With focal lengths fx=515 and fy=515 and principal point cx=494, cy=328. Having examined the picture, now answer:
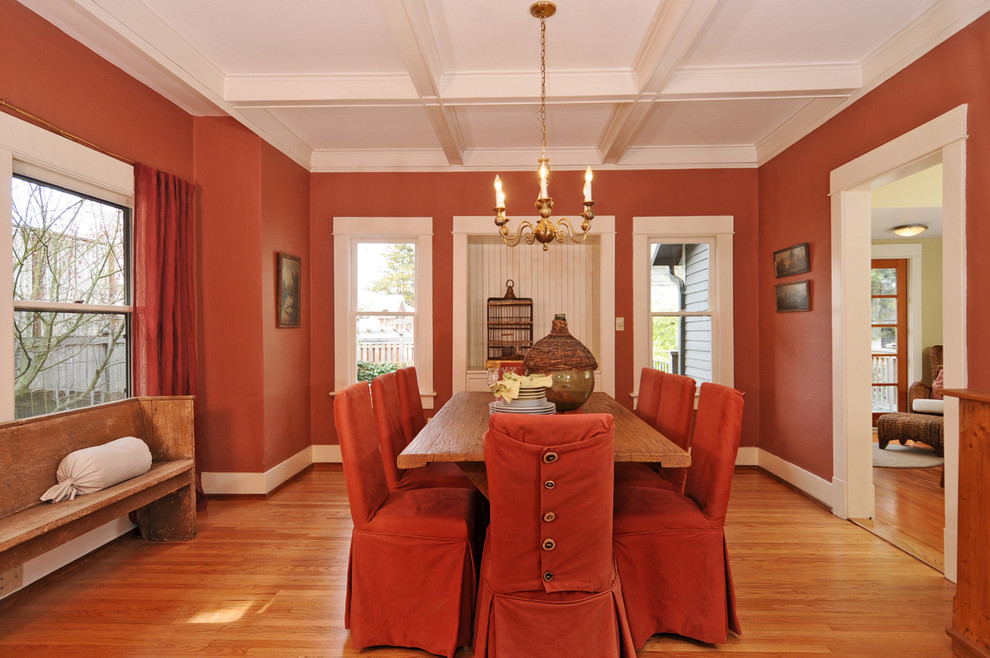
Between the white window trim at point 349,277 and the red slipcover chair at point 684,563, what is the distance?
2795 millimetres

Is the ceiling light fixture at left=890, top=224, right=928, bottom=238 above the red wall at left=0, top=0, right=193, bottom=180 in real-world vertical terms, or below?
below

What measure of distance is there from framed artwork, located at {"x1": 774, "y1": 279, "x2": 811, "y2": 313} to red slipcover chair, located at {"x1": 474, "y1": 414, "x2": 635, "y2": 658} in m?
2.87

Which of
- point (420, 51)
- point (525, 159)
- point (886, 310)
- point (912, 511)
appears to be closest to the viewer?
point (420, 51)

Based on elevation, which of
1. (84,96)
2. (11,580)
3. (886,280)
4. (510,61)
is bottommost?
(11,580)

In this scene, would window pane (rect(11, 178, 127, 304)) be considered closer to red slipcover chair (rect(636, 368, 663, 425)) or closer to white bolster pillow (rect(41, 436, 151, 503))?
white bolster pillow (rect(41, 436, 151, 503))

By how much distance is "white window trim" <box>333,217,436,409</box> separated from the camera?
4570 millimetres

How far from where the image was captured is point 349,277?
462cm

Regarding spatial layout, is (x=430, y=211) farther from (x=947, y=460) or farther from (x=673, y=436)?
(x=947, y=460)

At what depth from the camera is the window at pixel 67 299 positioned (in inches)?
96.3

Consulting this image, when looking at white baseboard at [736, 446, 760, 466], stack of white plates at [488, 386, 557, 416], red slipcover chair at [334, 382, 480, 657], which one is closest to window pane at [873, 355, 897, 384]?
white baseboard at [736, 446, 760, 466]

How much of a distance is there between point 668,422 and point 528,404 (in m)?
0.86

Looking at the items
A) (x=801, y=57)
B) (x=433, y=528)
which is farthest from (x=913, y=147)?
(x=433, y=528)

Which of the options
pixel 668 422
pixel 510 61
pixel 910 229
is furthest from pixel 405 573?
pixel 910 229

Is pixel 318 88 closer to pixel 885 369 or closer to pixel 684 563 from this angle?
pixel 684 563
